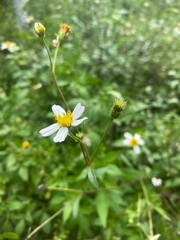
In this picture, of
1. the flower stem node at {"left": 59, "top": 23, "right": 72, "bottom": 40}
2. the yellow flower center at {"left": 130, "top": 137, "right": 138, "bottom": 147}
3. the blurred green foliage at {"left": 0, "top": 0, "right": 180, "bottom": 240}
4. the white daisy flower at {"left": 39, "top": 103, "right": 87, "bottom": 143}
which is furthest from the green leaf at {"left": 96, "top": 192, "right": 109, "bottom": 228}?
the flower stem node at {"left": 59, "top": 23, "right": 72, "bottom": 40}

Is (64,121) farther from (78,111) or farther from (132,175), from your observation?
(132,175)

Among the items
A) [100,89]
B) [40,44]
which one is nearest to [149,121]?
[100,89]

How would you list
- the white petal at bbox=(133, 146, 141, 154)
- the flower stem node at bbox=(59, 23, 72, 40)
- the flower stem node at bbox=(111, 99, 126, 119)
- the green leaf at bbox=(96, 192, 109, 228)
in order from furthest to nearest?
the white petal at bbox=(133, 146, 141, 154) < the green leaf at bbox=(96, 192, 109, 228) < the flower stem node at bbox=(59, 23, 72, 40) < the flower stem node at bbox=(111, 99, 126, 119)

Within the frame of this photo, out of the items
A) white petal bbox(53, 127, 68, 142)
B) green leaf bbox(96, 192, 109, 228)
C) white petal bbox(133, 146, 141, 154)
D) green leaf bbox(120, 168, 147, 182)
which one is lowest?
green leaf bbox(120, 168, 147, 182)

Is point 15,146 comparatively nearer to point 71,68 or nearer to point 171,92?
point 71,68

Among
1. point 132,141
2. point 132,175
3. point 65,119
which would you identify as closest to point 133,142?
point 132,141

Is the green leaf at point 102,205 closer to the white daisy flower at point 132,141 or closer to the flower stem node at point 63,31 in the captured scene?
the white daisy flower at point 132,141

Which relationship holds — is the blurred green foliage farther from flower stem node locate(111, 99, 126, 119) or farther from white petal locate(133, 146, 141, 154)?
flower stem node locate(111, 99, 126, 119)

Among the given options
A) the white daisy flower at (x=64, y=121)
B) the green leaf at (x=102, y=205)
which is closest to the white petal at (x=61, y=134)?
the white daisy flower at (x=64, y=121)
